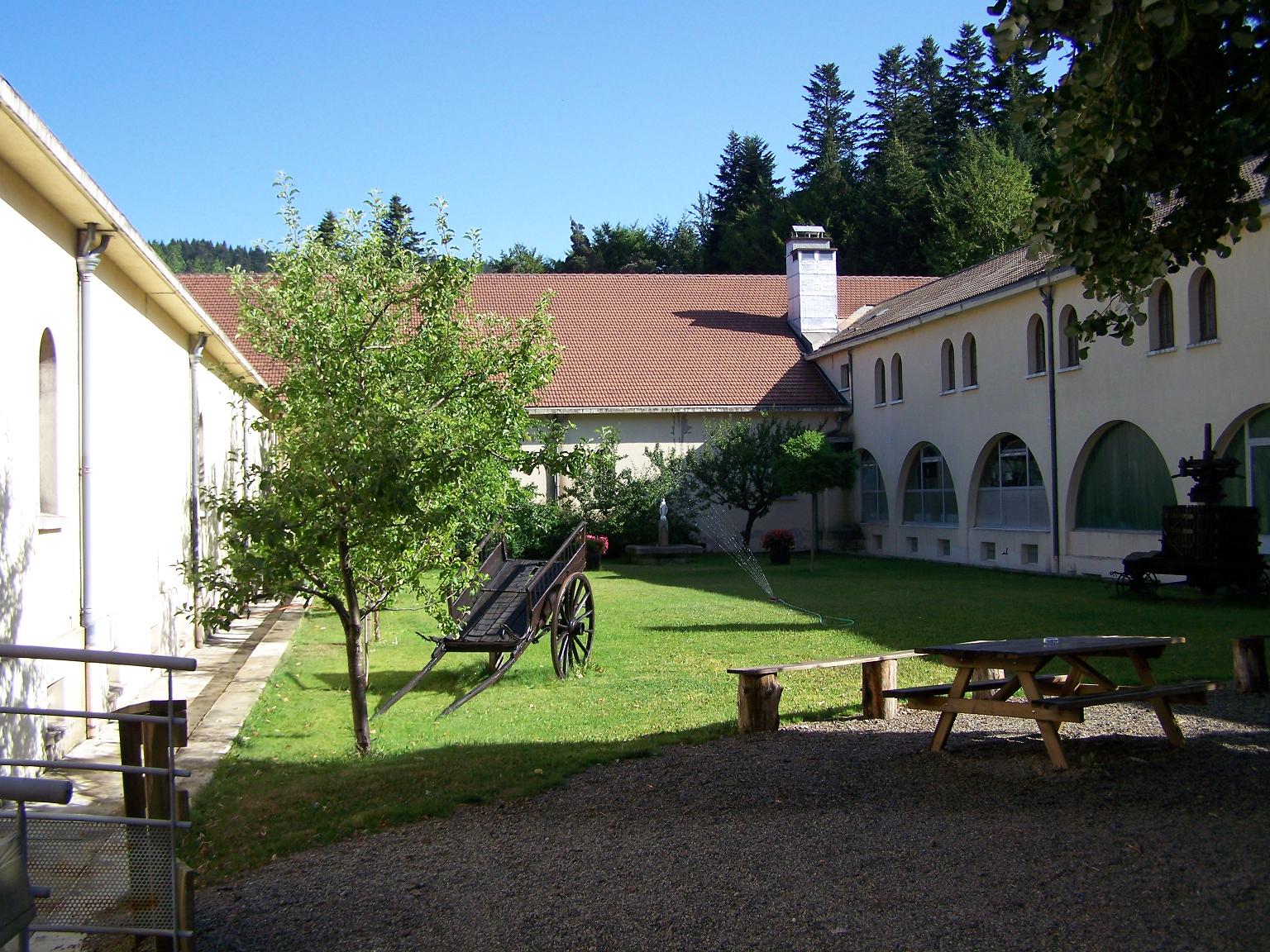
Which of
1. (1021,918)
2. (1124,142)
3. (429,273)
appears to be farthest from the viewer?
(429,273)

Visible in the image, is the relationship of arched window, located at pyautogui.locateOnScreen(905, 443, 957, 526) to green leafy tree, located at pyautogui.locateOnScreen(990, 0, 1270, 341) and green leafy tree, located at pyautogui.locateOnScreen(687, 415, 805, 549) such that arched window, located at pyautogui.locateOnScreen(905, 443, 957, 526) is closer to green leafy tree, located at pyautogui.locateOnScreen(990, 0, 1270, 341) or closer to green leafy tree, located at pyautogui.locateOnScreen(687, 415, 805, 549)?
green leafy tree, located at pyautogui.locateOnScreen(687, 415, 805, 549)

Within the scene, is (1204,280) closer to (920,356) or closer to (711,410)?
(920,356)

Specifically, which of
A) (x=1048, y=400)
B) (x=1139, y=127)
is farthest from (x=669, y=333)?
(x=1139, y=127)

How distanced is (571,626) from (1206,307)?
1237 centimetres

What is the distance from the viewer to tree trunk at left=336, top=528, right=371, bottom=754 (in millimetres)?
8062

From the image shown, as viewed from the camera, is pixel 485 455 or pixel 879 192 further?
pixel 879 192

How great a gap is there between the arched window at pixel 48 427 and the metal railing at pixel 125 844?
14.9 feet

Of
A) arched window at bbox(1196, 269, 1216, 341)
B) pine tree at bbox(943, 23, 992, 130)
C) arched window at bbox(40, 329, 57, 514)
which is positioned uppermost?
pine tree at bbox(943, 23, 992, 130)

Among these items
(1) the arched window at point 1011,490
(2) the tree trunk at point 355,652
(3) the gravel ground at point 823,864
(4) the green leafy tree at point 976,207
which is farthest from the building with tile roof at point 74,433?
(4) the green leafy tree at point 976,207

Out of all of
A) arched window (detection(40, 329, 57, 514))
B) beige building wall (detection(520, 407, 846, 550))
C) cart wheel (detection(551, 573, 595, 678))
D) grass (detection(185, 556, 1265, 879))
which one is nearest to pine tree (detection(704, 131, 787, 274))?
beige building wall (detection(520, 407, 846, 550))

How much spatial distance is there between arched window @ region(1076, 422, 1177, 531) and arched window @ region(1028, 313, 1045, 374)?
2494 millimetres

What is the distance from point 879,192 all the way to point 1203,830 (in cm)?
5116

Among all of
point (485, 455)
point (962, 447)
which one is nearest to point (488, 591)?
point (485, 455)

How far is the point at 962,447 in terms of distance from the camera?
26.1m
